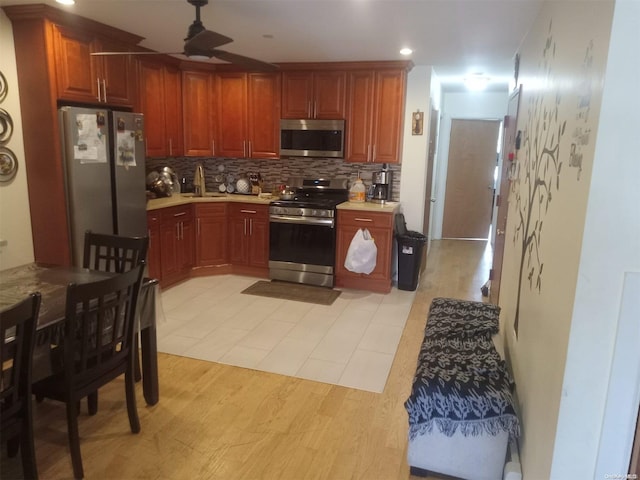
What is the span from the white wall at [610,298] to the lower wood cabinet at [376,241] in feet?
10.5

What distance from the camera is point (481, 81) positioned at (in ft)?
19.0

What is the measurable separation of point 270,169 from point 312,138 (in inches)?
32.3

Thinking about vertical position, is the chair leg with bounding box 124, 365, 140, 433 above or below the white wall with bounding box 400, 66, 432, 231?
below

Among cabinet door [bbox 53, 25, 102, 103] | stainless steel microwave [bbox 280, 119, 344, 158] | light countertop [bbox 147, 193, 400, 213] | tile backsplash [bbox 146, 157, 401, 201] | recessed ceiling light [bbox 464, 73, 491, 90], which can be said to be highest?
recessed ceiling light [bbox 464, 73, 491, 90]

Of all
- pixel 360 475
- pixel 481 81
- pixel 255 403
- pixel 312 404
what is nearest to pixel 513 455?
pixel 360 475

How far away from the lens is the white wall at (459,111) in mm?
7043

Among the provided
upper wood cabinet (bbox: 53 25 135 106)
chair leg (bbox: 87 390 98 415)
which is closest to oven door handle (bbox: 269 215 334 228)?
upper wood cabinet (bbox: 53 25 135 106)

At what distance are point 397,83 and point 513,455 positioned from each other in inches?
144

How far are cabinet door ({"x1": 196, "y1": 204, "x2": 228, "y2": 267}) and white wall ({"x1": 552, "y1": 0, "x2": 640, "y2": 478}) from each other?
13.8 feet

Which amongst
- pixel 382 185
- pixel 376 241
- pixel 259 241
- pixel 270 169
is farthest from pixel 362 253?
pixel 270 169

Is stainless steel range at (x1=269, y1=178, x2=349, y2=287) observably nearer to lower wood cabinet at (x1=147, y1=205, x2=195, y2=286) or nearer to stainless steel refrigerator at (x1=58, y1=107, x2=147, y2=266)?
lower wood cabinet at (x1=147, y1=205, x2=195, y2=286)

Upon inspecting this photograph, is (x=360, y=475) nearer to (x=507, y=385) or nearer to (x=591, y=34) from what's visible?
(x=507, y=385)

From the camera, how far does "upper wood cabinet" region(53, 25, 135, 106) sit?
3299 mm

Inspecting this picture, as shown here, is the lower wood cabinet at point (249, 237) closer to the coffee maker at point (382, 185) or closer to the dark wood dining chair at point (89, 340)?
the coffee maker at point (382, 185)
